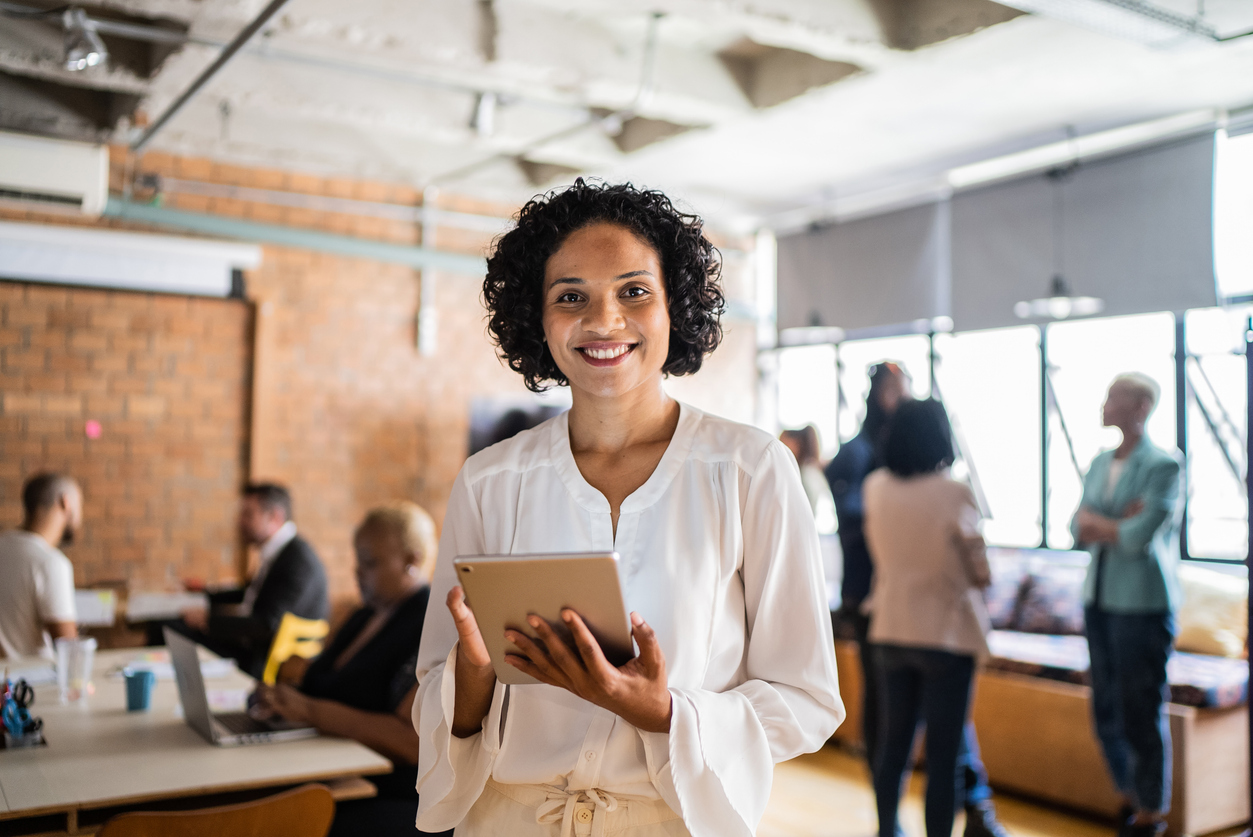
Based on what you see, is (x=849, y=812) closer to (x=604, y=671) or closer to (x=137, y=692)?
(x=137, y=692)

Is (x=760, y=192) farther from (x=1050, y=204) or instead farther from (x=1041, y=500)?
(x=1041, y=500)

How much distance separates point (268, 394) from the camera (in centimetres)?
614

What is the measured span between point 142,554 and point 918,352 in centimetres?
511

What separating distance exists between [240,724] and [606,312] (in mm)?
2009

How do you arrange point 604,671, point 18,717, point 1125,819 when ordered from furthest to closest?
1. point 1125,819
2. point 18,717
3. point 604,671

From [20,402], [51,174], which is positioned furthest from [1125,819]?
[20,402]

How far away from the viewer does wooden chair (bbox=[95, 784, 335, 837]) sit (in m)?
1.98

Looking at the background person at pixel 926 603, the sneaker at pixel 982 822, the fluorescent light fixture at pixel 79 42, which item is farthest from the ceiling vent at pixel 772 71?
the sneaker at pixel 982 822

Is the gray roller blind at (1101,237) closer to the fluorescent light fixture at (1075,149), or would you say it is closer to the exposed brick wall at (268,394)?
the fluorescent light fixture at (1075,149)

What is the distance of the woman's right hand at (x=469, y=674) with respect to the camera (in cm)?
124

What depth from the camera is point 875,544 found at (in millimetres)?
3793

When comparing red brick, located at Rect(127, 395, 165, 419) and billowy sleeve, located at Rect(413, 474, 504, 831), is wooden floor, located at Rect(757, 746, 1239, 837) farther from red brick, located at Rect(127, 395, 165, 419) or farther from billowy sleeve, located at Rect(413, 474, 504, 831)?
red brick, located at Rect(127, 395, 165, 419)

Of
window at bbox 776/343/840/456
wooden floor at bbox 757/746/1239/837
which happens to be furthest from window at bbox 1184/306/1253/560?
window at bbox 776/343/840/456

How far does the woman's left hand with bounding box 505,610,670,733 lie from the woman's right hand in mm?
70
